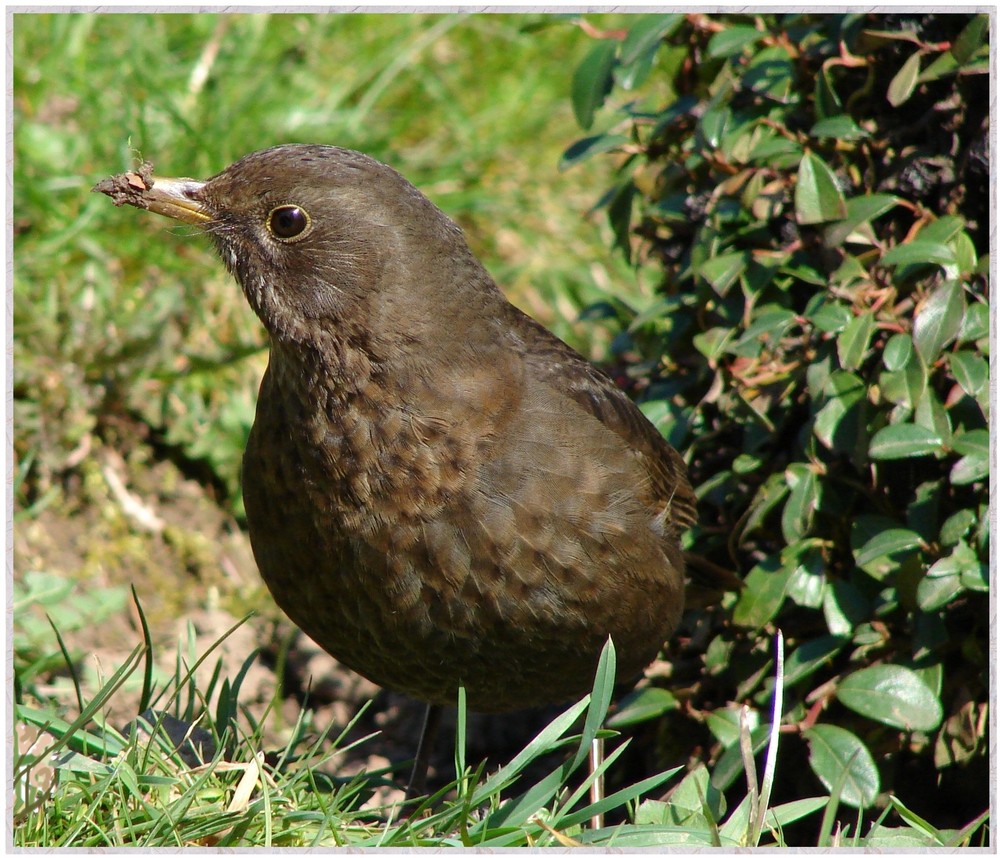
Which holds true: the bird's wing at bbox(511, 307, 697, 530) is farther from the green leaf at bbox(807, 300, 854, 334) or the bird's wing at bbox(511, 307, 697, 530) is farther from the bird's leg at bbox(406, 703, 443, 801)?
the bird's leg at bbox(406, 703, 443, 801)

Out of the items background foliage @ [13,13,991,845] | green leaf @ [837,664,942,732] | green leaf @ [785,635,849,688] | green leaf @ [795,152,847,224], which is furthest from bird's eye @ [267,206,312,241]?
green leaf @ [837,664,942,732]

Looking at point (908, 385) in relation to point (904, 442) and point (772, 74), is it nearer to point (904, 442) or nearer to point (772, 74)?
point (904, 442)

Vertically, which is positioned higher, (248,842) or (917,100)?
(917,100)

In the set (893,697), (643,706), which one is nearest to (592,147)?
(643,706)

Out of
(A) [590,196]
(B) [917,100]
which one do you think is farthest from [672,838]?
(A) [590,196]

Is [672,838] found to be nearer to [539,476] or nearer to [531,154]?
[539,476]

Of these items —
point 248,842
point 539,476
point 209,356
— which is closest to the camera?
point 248,842

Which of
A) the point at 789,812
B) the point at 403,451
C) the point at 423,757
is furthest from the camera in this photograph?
the point at 423,757

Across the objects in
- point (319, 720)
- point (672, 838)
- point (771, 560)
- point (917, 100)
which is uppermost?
point (917, 100)
